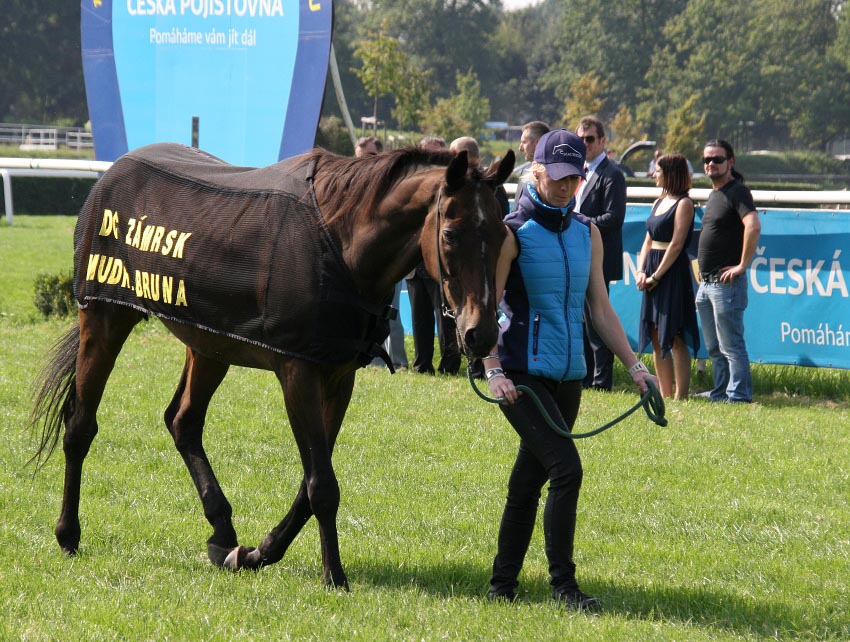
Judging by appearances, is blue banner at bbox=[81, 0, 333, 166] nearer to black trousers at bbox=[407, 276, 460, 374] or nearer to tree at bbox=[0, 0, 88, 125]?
black trousers at bbox=[407, 276, 460, 374]

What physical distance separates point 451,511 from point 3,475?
270 centimetres

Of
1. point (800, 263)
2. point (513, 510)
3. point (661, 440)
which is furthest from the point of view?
point (800, 263)

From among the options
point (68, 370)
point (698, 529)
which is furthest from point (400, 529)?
point (68, 370)

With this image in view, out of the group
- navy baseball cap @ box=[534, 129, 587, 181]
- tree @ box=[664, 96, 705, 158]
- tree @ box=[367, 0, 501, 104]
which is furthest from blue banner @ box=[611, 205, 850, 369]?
tree @ box=[367, 0, 501, 104]

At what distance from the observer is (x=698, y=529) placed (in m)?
5.81

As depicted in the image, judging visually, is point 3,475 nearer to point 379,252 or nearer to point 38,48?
point 379,252

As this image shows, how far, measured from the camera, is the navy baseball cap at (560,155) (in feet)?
14.4

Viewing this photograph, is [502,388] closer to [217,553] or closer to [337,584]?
[337,584]

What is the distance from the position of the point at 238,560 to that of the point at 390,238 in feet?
5.62

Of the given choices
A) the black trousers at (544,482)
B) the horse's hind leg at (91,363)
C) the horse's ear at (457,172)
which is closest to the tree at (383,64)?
the horse's hind leg at (91,363)

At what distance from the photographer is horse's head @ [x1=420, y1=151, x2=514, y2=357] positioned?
13.5ft

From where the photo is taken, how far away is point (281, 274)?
15.4ft

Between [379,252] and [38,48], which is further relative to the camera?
[38,48]

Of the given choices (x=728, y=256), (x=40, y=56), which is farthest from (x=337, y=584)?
(x=40, y=56)
